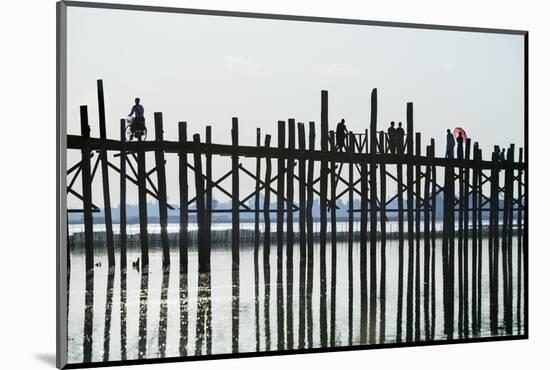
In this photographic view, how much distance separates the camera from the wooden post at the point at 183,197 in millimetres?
7973

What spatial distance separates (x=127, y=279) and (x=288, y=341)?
4.28ft

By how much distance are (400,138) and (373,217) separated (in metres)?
0.67

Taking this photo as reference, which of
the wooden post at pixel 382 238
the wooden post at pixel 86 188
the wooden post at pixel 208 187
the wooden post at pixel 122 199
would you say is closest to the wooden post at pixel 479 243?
the wooden post at pixel 382 238

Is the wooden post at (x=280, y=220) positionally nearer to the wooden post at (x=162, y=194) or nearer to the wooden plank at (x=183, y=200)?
the wooden plank at (x=183, y=200)

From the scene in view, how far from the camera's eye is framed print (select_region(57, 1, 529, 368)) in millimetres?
7707

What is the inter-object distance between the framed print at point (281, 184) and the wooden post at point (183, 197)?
15 millimetres

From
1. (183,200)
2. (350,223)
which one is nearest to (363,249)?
(350,223)

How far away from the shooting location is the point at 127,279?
7930 mm

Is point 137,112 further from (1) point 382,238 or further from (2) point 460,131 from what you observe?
(2) point 460,131

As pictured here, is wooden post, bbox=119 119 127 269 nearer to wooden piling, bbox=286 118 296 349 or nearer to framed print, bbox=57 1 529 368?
framed print, bbox=57 1 529 368

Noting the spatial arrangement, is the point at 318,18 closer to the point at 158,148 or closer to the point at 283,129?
the point at 283,129

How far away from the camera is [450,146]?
880 centimetres

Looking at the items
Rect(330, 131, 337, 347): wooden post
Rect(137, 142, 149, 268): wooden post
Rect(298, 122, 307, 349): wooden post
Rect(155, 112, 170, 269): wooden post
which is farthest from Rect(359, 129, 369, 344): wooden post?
Rect(137, 142, 149, 268): wooden post

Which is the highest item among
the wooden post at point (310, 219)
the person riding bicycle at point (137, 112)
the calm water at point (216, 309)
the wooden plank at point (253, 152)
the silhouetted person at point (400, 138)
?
the person riding bicycle at point (137, 112)
